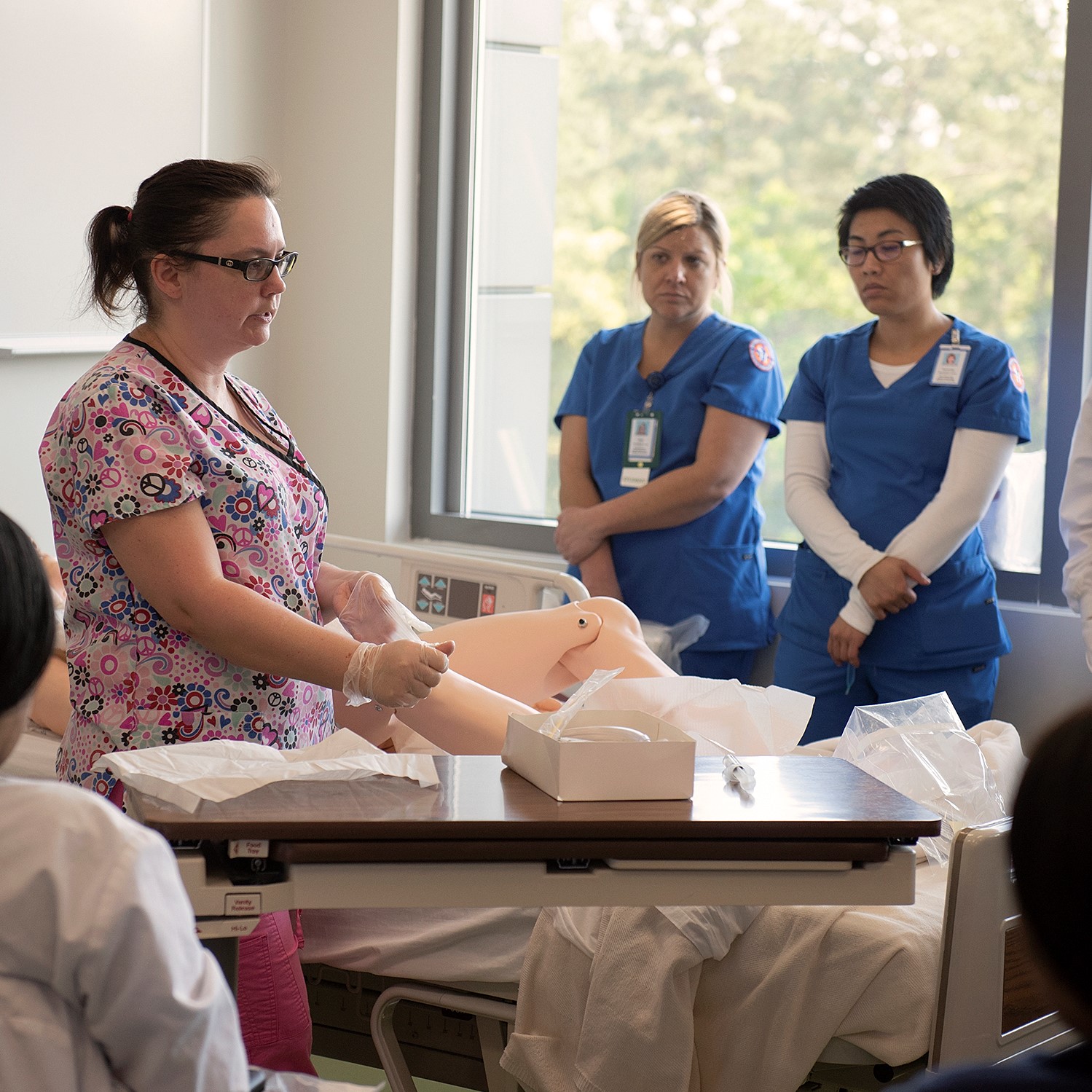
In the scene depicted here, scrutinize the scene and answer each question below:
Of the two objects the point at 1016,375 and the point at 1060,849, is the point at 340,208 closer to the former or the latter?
the point at 1016,375

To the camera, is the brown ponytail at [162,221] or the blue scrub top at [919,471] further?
the blue scrub top at [919,471]

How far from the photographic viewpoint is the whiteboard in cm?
302

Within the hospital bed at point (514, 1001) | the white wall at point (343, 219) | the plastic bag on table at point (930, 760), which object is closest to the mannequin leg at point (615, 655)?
the hospital bed at point (514, 1001)

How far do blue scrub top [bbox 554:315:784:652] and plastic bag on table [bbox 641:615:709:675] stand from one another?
0.14 feet

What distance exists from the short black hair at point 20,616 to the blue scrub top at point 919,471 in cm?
209

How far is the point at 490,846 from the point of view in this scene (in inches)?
50.3

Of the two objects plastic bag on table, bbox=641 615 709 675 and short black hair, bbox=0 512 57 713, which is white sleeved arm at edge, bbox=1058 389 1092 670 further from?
short black hair, bbox=0 512 57 713

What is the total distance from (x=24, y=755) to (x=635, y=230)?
2204 millimetres

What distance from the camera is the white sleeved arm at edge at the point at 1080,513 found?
2.35 metres

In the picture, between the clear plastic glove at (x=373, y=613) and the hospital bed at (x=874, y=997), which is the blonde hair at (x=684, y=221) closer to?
the clear plastic glove at (x=373, y=613)

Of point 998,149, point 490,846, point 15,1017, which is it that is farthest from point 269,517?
point 998,149

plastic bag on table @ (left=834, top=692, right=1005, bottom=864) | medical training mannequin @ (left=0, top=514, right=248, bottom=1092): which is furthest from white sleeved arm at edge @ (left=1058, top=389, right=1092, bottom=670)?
medical training mannequin @ (left=0, top=514, right=248, bottom=1092)

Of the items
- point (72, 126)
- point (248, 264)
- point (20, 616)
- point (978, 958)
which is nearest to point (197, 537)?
point (248, 264)

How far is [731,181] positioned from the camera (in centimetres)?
357
